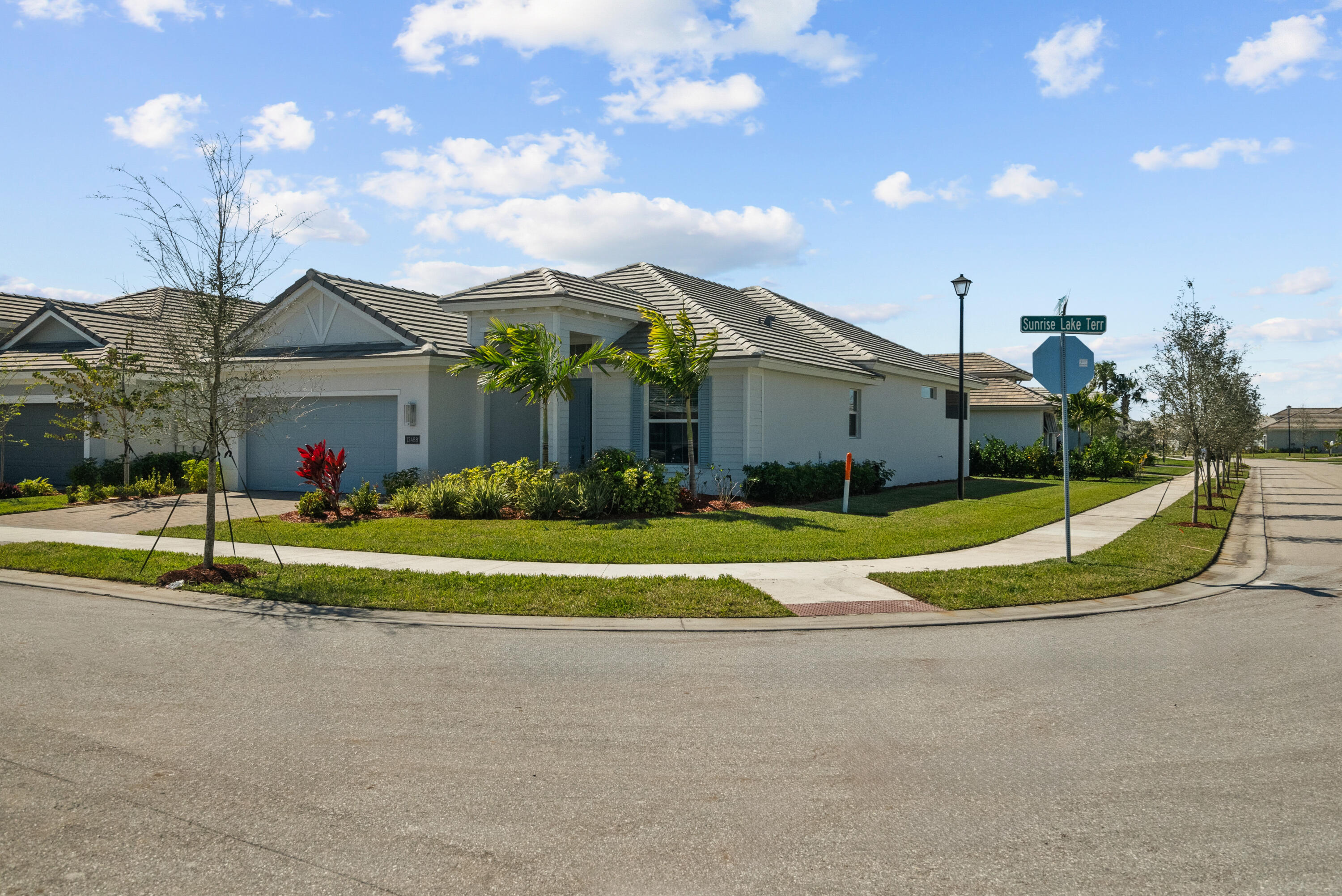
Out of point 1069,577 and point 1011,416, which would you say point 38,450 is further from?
point 1011,416

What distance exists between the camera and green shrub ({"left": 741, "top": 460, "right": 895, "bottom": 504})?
58.6ft

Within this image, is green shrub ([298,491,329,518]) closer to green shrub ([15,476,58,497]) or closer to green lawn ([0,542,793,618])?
green lawn ([0,542,793,618])

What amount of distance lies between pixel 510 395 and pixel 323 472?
6134mm

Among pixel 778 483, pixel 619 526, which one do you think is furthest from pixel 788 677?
pixel 778 483

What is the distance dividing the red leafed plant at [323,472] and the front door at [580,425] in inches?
227

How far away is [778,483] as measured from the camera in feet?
58.5

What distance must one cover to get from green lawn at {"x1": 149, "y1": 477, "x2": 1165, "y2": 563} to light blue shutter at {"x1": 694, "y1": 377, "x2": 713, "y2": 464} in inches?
86.9

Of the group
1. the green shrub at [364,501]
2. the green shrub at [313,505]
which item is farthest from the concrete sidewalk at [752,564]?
the green shrub at [364,501]

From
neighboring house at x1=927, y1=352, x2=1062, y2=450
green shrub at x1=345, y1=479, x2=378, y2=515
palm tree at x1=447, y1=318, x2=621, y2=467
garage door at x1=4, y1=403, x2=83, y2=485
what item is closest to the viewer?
green shrub at x1=345, y1=479, x2=378, y2=515

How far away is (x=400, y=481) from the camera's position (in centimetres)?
1791

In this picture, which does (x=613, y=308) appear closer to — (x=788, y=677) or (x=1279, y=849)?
(x=788, y=677)

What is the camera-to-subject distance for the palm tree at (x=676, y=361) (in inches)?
653

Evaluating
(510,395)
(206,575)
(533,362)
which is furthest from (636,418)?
(206,575)

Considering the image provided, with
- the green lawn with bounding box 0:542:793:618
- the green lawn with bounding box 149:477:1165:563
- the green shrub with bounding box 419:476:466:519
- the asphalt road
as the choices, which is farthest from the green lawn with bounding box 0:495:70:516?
the asphalt road
